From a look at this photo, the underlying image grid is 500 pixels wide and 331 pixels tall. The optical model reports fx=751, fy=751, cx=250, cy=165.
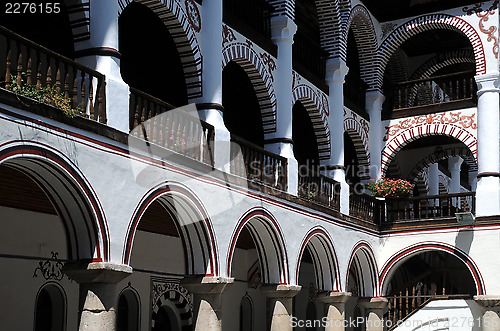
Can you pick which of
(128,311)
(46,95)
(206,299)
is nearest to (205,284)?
(206,299)

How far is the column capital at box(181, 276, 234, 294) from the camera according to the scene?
10.8 meters

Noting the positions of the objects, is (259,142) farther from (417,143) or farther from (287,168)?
(417,143)

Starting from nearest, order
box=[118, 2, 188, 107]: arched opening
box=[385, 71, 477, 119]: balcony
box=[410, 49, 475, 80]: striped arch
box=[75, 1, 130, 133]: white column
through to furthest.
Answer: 1. box=[75, 1, 130, 133]: white column
2. box=[118, 2, 188, 107]: arched opening
3. box=[385, 71, 477, 119]: balcony
4. box=[410, 49, 475, 80]: striped arch

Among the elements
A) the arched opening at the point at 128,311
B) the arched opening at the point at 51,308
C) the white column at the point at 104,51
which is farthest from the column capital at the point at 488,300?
the white column at the point at 104,51

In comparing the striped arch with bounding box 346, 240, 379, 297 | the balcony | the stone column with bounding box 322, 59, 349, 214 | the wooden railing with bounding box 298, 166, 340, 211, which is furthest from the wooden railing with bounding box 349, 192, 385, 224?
the balcony

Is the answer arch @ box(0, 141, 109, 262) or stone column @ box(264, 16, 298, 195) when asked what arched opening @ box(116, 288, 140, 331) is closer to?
stone column @ box(264, 16, 298, 195)

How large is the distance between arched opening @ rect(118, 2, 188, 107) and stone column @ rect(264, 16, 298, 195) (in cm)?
196

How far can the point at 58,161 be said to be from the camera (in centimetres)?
798

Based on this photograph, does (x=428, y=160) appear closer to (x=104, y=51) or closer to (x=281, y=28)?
(x=281, y=28)

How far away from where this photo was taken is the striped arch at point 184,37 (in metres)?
10.9

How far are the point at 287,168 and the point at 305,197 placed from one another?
33.2 inches

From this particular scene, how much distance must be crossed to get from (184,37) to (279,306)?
5.01m

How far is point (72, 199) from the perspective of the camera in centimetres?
848

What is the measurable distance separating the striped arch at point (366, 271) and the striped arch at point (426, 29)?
4.46 meters
